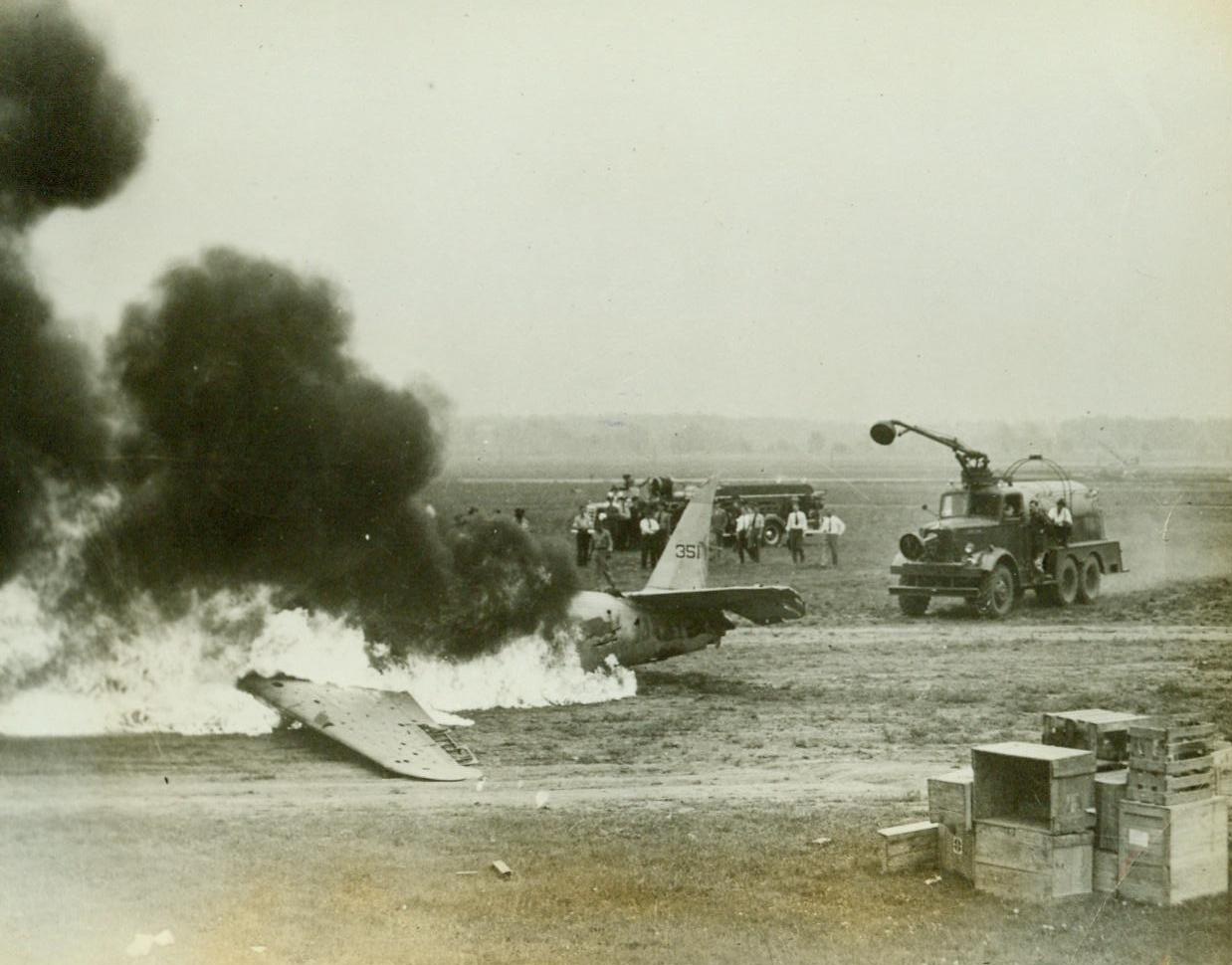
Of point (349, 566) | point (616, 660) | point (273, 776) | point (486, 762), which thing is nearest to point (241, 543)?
point (349, 566)

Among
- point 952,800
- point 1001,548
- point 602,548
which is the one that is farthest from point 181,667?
point 602,548

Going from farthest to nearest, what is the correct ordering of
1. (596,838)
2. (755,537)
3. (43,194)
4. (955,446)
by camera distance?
1. (755,537)
2. (955,446)
3. (43,194)
4. (596,838)

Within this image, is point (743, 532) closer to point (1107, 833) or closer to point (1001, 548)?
point (1001, 548)

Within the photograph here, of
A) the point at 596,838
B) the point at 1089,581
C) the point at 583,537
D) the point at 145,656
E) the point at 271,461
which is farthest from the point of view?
the point at 583,537

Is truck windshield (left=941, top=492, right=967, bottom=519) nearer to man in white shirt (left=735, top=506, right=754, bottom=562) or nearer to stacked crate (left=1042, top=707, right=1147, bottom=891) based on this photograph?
man in white shirt (left=735, top=506, right=754, bottom=562)

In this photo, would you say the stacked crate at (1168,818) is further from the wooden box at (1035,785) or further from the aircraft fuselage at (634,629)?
the aircraft fuselage at (634,629)

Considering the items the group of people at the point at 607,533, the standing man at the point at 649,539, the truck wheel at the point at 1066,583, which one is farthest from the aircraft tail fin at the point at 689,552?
the standing man at the point at 649,539
